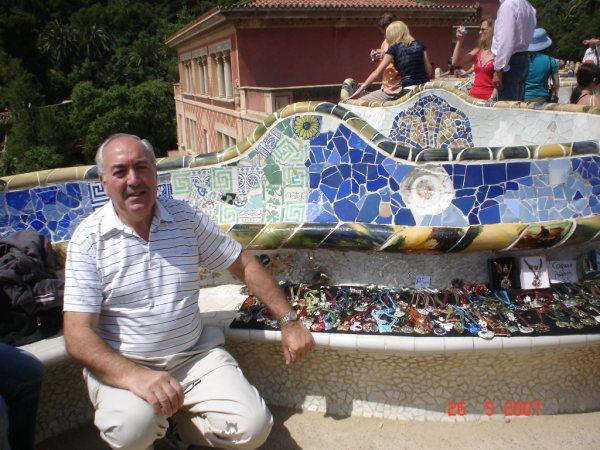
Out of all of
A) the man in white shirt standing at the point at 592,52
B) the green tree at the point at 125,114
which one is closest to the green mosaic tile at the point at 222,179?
the man in white shirt standing at the point at 592,52

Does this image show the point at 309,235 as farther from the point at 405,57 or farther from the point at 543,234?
the point at 405,57

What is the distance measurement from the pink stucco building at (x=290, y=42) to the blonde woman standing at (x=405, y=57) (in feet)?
27.1

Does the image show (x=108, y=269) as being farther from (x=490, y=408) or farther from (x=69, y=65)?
(x=69, y=65)

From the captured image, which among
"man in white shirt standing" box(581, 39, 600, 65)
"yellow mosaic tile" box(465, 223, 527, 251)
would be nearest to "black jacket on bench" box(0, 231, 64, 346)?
"yellow mosaic tile" box(465, 223, 527, 251)

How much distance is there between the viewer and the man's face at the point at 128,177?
1941mm

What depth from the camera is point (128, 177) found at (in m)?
1.94

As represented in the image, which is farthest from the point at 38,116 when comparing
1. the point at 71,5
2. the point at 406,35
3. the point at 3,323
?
the point at 3,323

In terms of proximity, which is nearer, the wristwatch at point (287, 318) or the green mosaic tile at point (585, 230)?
the wristwatch at point (287, 318)

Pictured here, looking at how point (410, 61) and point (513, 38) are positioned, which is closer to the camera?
point (513, 38)

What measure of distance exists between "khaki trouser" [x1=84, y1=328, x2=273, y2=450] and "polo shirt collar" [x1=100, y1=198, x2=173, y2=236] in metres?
0.49

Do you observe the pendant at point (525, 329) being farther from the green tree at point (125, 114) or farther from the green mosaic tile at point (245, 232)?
the green tree at point (125, 114)

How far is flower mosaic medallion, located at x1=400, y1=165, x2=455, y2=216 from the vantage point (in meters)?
2.70

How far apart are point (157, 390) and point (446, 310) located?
4.47 feet

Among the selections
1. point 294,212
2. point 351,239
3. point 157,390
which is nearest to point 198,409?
point 157,390
